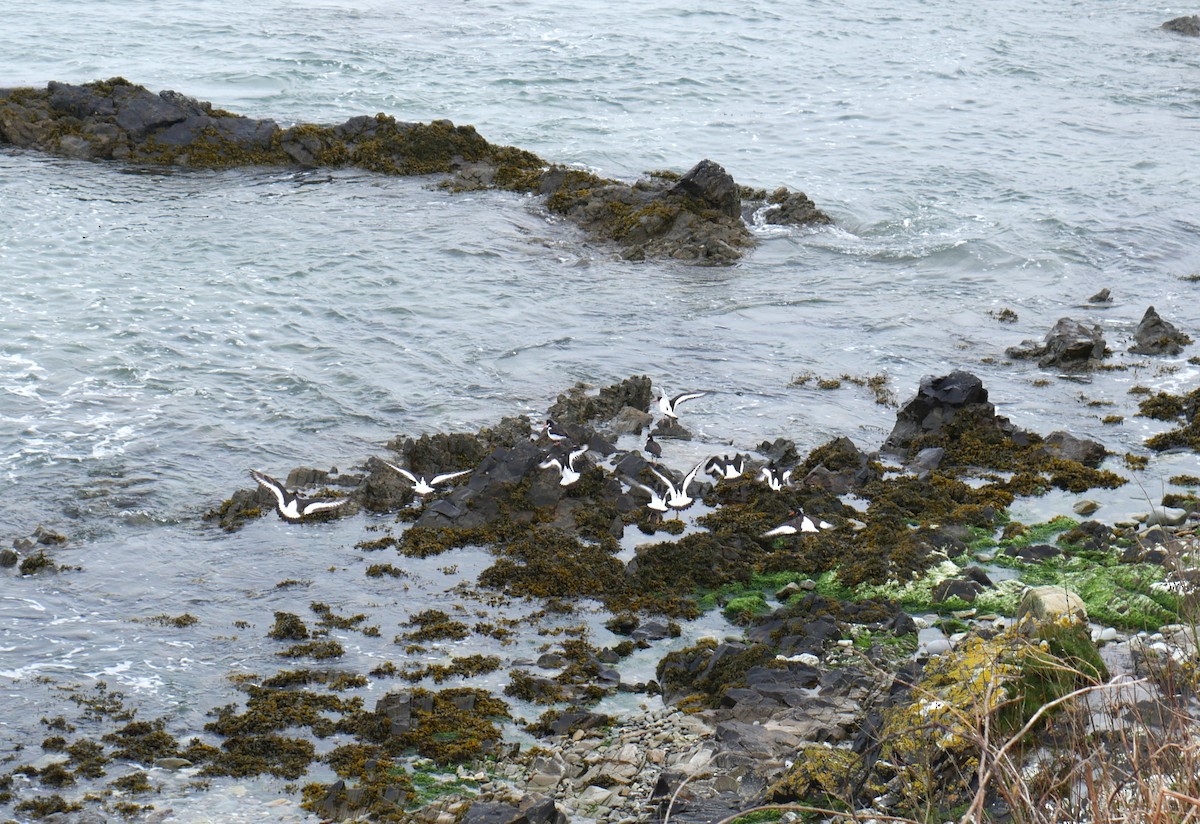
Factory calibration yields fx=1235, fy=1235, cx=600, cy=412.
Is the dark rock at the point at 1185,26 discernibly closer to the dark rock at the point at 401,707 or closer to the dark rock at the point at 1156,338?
the dark rock at the point at 1156,338

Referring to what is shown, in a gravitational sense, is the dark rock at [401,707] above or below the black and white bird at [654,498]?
below

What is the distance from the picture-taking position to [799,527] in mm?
12602

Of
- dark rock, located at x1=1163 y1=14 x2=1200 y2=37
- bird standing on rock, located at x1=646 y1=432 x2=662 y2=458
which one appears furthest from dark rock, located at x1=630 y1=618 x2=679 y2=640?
dark rock, located at x1=1163 y1=14 x2=1200 y2=37

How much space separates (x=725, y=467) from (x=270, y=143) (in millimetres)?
16363

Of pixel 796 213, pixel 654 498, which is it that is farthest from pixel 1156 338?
pixel 654 498

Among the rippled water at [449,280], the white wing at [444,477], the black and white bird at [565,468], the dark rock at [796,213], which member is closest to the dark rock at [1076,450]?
the rippled water at [449,280]

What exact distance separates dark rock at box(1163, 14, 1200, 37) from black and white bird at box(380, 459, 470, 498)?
3853 cm

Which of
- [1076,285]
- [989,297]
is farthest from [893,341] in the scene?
[1076,285]

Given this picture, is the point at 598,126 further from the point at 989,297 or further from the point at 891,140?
the point at 989,297

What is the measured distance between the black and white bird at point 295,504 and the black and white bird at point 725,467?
13.2ft

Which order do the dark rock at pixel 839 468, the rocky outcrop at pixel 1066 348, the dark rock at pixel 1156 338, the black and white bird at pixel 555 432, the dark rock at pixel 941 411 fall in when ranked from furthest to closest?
the dark rock at pixel 1156 338 < the rocky outcrop at pixel 1066 348 < the dark rock at pixel 941 411 < the black and white bird at pixel 555 432 < the dark rock at pixel 839 468

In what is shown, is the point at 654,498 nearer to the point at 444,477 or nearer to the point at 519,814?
the point at 444,477

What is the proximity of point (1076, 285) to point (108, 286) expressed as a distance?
53.3ft

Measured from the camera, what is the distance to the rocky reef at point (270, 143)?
25.0 metres
